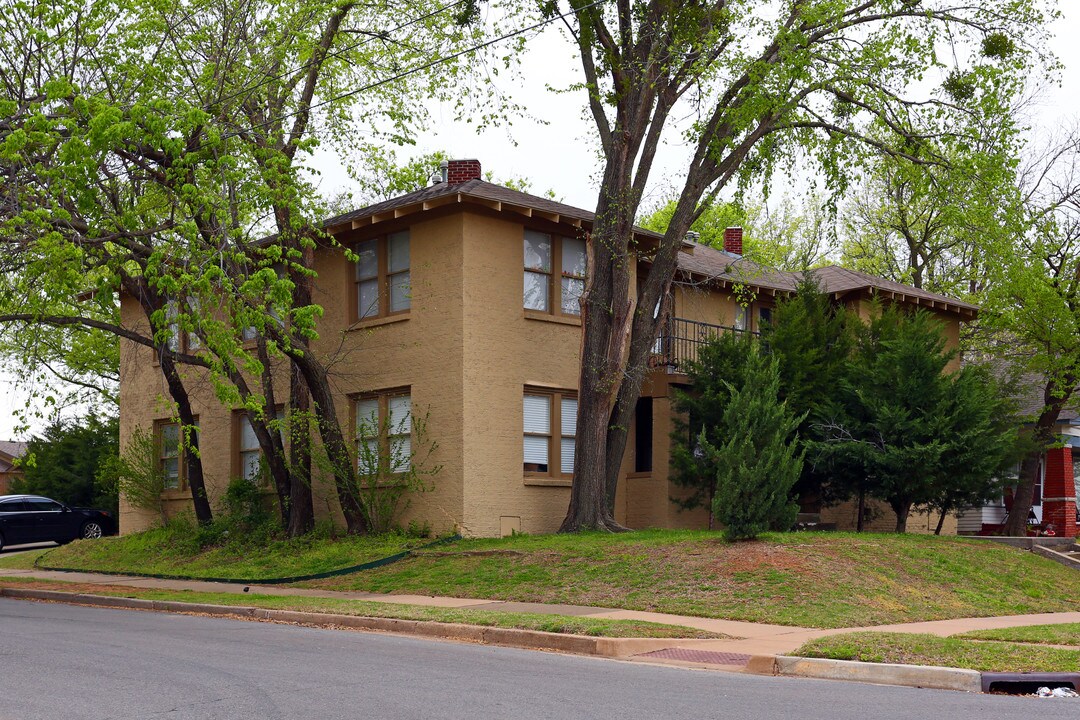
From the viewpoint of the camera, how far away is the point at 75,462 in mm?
37844

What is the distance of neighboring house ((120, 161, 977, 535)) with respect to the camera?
72.1 feet

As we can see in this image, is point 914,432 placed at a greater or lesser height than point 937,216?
lesser

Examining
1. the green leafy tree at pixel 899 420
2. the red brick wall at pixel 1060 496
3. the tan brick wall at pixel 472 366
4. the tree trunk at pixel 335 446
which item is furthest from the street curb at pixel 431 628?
the red brick wall at pixel 1060 496

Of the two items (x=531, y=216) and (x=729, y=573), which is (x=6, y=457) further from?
(x=729, y=573)

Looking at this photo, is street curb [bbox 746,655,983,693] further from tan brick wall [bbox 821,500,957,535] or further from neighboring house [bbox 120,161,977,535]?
tan brick wall [bbox 821,500,957,535]

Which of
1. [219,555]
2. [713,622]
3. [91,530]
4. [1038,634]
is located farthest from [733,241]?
[1038,634]

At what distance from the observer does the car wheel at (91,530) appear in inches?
1316

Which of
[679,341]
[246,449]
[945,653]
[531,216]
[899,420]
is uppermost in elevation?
[531,216]

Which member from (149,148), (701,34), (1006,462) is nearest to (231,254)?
(149,148)

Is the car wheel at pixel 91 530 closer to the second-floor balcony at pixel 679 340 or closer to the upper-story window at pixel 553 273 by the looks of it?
the upper-story window at pixel 553 273

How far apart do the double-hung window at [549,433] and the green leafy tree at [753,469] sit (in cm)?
529

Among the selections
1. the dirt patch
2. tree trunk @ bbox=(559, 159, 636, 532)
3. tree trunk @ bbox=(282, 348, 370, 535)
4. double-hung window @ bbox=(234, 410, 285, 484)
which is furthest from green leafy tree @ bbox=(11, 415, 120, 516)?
the dirt patch

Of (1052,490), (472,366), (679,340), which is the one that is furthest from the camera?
(1052,490)

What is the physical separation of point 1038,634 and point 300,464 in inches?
553
